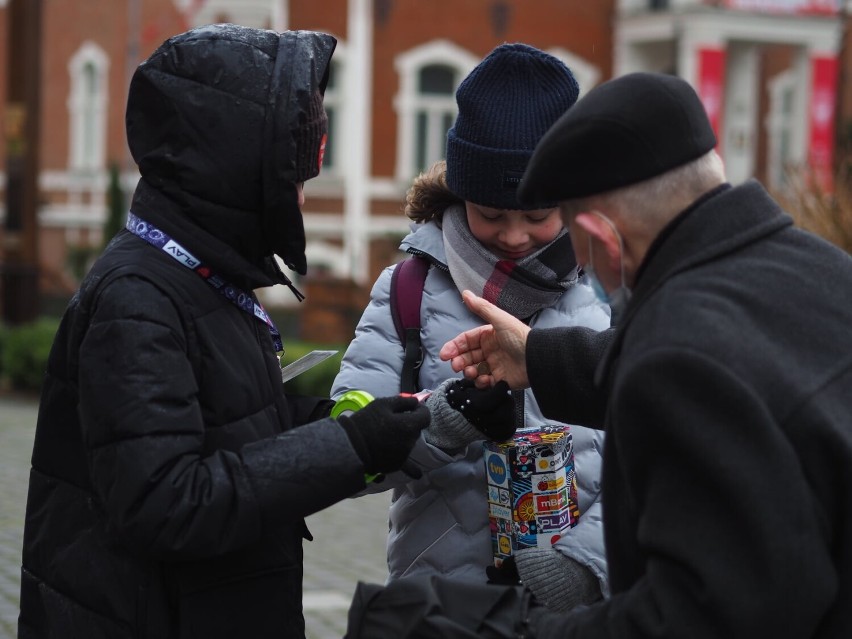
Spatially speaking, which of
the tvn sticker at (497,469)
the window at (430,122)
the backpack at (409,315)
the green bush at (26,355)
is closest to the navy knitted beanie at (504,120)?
the backpack at (409,315)

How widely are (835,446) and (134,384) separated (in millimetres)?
1106

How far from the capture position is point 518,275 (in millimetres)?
3062

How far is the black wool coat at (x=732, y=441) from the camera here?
1.84 m

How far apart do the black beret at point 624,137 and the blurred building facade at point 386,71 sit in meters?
21.1

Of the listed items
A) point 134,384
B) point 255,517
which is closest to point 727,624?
point 255,517

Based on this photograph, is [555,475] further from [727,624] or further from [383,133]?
[383,133]

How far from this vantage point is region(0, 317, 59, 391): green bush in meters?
13.1

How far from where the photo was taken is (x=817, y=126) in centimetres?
2816

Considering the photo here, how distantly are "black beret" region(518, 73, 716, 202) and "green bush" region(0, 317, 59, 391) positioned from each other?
11.4m

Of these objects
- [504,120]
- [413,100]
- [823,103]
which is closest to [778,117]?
[823,103]

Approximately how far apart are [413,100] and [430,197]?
22571mm

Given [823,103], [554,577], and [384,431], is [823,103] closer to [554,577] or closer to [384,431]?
[554,577]

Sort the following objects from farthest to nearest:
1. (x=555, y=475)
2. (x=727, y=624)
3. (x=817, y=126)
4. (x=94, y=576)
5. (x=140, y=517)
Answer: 1. (x=817, y=126)
2. (x=555, y=475)
3. (x=94, y=576)
4. (x=140, y=517)
5. (x=727, y=624)

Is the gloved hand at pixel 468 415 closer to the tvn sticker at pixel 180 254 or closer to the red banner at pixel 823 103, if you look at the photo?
→ the tvn sticker at pixel 180 254
